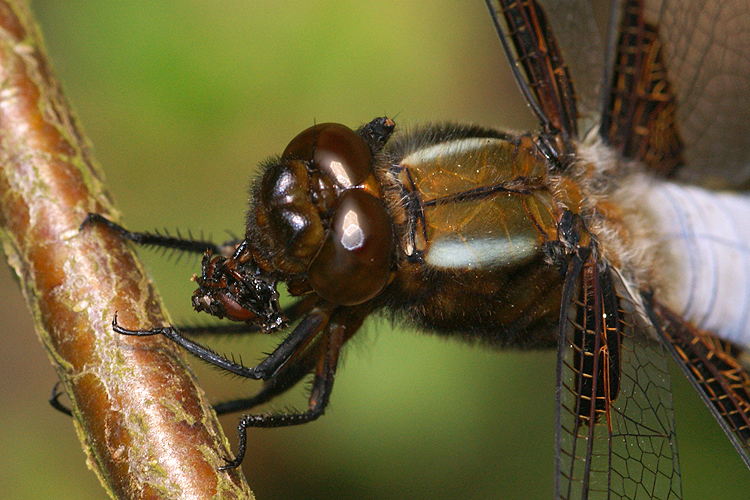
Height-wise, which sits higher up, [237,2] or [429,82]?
[237,2]

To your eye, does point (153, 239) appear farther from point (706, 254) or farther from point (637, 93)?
point (706, 254)

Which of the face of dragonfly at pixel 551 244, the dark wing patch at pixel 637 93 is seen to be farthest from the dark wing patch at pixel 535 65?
the dark wing patch at pixel 637 93

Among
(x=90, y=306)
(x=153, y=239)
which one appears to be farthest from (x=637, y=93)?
(x=90, y=306)

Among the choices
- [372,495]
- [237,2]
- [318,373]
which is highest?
[237,2]

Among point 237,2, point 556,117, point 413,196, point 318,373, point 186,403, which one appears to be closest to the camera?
point 186,403

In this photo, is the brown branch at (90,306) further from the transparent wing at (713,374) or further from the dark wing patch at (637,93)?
the dark wing patch at (637,93)

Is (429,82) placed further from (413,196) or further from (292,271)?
(292,271)

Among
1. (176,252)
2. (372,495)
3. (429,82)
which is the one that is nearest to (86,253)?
(176,252)
